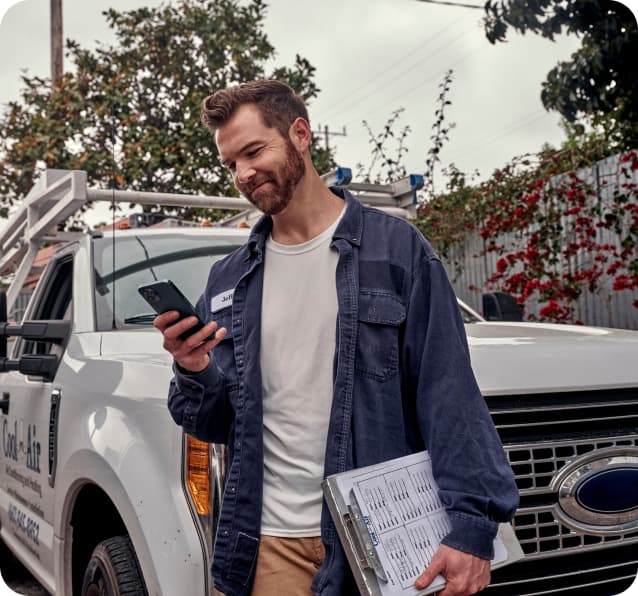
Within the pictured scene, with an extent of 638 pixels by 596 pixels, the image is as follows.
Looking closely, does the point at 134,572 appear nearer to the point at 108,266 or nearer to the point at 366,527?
the point at 366,527

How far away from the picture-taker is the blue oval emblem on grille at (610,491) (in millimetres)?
2471

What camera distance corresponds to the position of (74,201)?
13.6 ft

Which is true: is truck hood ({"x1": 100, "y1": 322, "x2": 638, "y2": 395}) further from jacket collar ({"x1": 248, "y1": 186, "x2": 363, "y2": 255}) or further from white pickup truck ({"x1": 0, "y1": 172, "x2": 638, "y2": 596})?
jacket collar ({"x1": 248, "y1": 186, "x2": 363, "y2": 255})

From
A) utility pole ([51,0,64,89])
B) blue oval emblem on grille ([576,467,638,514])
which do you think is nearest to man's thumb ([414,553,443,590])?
blue oval emblem on grille ([576,467,638,514])

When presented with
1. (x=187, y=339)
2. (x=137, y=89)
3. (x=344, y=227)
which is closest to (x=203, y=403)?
(x=187, y=339)

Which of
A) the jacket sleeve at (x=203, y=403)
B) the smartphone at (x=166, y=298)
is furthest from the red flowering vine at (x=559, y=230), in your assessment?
the smartphone at (x=166, y=298)

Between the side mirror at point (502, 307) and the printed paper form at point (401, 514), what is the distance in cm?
235

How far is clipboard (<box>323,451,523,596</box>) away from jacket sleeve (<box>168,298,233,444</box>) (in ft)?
1.36

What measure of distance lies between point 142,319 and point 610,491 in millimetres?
1945

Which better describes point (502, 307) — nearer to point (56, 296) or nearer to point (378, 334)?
point (56, 296)

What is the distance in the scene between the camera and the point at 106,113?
1150 centimetres

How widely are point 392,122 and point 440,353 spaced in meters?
9.07

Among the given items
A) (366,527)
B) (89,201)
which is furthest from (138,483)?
(89,201)

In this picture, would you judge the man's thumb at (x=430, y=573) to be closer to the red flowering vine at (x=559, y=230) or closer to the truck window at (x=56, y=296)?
the truck window at (x=56, y=296)
